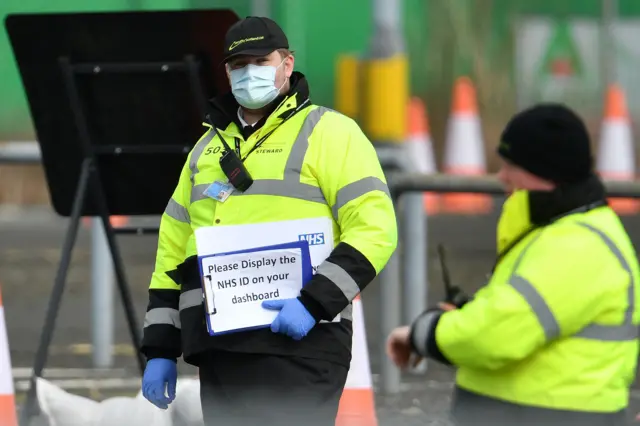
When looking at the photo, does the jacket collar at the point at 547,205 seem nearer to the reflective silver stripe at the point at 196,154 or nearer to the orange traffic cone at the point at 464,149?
the reflective silver stripe at the point at 196,154

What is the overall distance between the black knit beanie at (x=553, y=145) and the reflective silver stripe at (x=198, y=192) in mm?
1051

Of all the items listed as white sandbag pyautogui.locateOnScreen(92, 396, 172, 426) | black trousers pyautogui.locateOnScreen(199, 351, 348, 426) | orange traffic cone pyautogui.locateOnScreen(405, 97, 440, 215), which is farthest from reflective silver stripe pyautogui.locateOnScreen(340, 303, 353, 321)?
orange traffic cone pyautogui.locateOnScreen(405, 97, 440, 215)

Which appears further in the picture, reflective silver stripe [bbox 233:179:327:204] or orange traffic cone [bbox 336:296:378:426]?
orange traffic cone [bbox 336:296:378:426]

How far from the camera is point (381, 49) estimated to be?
747 cm

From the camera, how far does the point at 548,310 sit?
11.1ft

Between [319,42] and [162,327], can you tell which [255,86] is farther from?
[319,42]

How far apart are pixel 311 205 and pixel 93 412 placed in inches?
65.3

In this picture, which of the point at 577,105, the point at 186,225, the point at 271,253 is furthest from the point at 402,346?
the point at 577,105

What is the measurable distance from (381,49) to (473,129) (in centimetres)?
802

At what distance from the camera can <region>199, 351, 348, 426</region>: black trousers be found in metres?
4.14

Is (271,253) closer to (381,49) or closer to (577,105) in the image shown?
(381,49)

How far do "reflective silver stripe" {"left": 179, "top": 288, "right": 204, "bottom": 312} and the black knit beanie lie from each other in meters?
1.13

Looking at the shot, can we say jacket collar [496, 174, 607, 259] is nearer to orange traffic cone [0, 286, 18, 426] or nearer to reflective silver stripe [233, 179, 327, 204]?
reflective silver stripe [233, 179, 327, 204]

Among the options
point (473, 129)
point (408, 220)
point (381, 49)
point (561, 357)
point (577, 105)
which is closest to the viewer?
point (561, 357)
